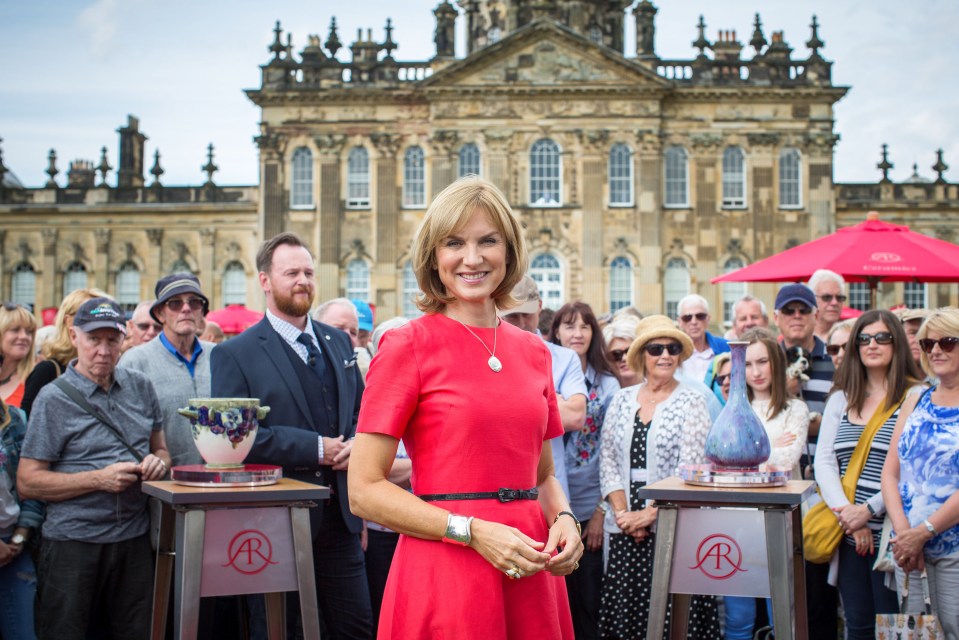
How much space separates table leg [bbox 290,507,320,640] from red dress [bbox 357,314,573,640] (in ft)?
4.56

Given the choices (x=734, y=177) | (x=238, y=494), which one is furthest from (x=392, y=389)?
(x=734, y=177)

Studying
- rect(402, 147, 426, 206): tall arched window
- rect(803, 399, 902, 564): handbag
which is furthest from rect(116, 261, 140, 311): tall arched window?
rect(803, 399, 902, 564): handbag

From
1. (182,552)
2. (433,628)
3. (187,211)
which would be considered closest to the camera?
(433,628)

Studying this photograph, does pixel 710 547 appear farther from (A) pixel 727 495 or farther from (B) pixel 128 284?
(B) pixel 128 284

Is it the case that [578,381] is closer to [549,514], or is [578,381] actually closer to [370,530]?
[370,530]

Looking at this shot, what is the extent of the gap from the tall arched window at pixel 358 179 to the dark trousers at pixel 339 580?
96.4 feet

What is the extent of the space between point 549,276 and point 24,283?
62.2 ft

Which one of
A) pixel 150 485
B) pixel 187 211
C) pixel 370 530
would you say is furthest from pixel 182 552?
pixel 187 211

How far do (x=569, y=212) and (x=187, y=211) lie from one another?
→ 1364 cm

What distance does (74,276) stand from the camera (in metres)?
36.9

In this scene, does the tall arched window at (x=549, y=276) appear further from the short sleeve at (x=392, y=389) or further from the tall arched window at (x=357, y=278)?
the short sleeve at (x=392, y=389)

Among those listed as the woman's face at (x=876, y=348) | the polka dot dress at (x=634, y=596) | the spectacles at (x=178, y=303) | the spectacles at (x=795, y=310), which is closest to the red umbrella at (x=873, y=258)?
the spectacles at (x=795, y=310)

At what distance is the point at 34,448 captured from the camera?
5434mm

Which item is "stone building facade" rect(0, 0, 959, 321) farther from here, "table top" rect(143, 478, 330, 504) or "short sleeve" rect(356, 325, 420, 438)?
"short sleeve" rect(356, 325, 420, 438)
